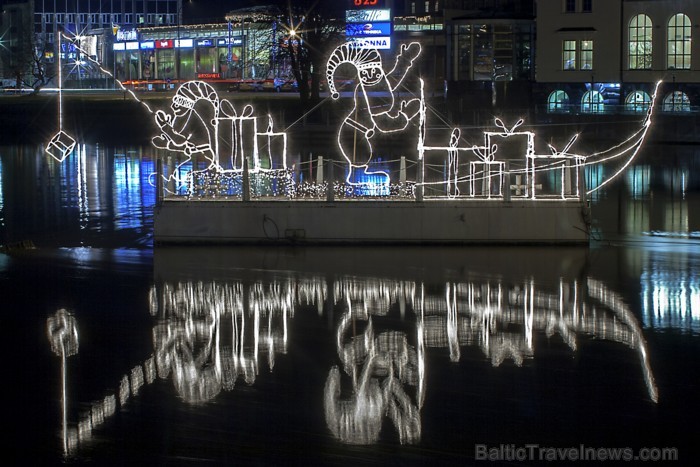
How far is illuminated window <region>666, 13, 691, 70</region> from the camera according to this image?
206 ft

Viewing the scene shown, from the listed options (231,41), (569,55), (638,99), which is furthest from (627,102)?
(231,41)

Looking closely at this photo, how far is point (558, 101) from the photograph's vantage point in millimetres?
65375

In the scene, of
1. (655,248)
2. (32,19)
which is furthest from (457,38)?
(32,19)

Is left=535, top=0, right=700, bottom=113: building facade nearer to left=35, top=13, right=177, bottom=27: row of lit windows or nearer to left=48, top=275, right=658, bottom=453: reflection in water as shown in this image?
left=48, top=275, right=658, bottom=453: reflection in water

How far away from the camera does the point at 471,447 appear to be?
393 inches

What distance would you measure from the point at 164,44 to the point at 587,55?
5531 centimetres

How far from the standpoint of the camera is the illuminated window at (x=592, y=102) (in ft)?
200

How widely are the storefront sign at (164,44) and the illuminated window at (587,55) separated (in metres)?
54.2

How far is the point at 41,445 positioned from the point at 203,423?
150 cm

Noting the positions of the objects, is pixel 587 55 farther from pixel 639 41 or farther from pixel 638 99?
pixel 638 99

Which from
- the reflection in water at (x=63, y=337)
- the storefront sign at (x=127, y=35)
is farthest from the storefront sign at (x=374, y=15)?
the reflection in water at (x=63, y=337)

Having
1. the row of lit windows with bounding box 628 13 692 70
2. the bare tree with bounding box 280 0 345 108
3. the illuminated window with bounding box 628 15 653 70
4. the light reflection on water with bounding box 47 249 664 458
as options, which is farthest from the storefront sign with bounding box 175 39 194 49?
the light reflection on water with bounding box 47 249 664 458

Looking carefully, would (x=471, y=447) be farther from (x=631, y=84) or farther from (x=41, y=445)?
(x=631, y=84)

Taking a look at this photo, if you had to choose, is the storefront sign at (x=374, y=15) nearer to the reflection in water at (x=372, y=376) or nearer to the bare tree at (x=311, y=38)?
the bare tree at (x=311, y=38)
